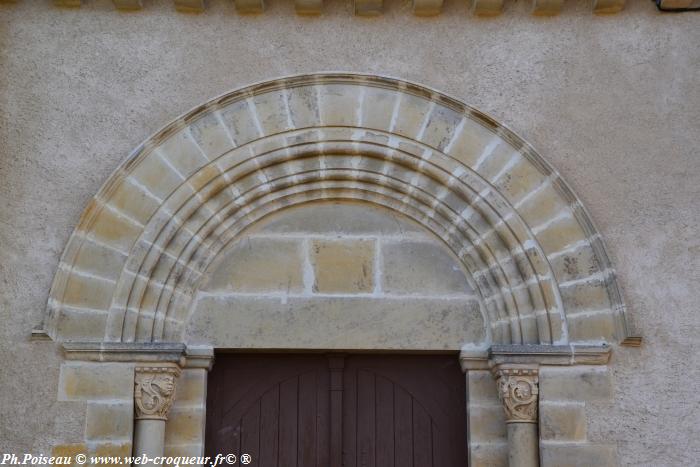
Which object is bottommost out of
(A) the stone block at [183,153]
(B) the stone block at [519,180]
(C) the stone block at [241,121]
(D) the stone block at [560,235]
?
(D) the stone block at [560,235]

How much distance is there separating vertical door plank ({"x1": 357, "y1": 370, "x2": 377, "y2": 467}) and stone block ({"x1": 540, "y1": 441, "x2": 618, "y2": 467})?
106 cm

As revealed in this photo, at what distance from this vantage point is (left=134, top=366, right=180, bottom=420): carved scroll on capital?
5234 mm

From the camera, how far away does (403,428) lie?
5.70 m

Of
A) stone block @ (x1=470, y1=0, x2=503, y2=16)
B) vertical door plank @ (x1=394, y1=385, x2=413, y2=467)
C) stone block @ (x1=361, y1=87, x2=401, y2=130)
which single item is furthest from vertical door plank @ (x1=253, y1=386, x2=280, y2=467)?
stone block @ (x1=470, y1=0, x2=503, y2=16)

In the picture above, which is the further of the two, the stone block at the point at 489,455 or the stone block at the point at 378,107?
the stone block at the point at 378,107

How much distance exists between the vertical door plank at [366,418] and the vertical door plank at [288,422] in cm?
38

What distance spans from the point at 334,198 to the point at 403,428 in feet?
4.83

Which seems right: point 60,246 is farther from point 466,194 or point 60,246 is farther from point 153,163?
point 466,194

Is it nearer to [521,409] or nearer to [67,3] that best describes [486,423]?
[521,409]

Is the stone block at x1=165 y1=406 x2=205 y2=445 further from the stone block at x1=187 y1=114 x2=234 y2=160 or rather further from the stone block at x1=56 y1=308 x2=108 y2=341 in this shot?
the stone block at x1=187 y1=114 x2=234 y2=160

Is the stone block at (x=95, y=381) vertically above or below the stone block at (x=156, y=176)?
below

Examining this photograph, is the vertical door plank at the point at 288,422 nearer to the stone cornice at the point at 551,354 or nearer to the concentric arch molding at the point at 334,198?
the concentric arch molding at the point at 334,198

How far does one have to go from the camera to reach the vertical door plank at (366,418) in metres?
5.64

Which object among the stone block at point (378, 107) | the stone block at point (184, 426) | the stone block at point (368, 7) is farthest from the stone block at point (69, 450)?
the stone block at point (368, 7)
